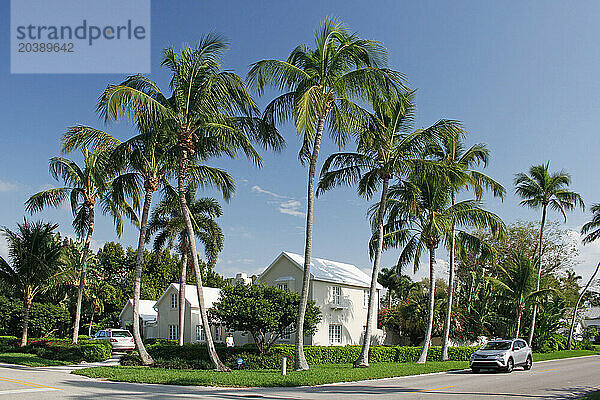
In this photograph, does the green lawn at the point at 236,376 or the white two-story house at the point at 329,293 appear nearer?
the green lawn at the point at 236,376

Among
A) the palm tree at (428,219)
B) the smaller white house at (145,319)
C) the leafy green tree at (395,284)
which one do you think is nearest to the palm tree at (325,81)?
the palm tree at (428,219)

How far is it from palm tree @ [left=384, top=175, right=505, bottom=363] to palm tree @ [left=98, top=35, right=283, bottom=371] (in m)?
8.49

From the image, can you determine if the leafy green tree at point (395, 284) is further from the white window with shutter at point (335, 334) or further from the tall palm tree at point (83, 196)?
the tall palm tree at point (83, 196)

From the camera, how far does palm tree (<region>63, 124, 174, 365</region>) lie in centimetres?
2302

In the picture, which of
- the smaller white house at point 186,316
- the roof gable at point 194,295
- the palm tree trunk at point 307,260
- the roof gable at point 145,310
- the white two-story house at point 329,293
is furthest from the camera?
the roof gable at point 145,310

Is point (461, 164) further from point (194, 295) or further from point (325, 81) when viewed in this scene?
A: point (194, 295)

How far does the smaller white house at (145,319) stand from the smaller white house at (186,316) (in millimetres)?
3640

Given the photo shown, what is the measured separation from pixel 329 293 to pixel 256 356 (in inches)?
384

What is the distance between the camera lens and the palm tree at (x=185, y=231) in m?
32.5

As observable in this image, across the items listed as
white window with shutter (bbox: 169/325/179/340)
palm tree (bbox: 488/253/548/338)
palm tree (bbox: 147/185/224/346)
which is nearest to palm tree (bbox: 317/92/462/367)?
palm tree (bbox: 147/185/224/346)

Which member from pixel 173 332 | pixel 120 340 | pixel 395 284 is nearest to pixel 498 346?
pixel 173 332

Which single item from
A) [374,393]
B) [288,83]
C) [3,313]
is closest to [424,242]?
[288,83]

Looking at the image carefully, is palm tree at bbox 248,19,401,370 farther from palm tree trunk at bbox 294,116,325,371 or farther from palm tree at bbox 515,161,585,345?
palm tree at bbox 515,161,585,345

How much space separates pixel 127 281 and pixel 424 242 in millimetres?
41678
